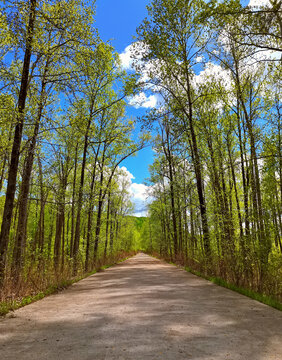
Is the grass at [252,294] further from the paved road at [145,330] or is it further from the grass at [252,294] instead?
the paved road at [145,330]

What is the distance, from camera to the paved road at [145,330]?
120 inches

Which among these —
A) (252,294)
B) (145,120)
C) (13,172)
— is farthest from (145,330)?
(145,120)

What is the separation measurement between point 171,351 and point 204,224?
806cm

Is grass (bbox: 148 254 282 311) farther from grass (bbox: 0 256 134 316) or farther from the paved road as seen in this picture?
grass (bbox: 0 256 134 316)

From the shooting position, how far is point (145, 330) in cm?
385

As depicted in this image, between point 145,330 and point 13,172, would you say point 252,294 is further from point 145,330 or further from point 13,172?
point 13,172

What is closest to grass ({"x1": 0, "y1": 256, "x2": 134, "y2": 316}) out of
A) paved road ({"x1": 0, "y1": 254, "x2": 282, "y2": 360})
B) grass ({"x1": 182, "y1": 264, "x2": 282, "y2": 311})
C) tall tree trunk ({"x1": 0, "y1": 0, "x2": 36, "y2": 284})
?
paved road ({"x1": 0, "y1": 254, "x2": 282, "y2": 360})

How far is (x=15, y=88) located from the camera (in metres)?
9.12

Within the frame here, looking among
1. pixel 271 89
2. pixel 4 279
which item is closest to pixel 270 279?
pixel 4 279

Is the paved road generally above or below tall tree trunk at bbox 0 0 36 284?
below

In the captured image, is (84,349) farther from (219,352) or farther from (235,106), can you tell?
(235,106)

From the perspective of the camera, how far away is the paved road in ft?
9.98

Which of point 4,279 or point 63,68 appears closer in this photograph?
point 4,279

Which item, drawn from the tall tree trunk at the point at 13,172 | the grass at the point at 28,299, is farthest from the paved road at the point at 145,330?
the tall tree trunk at the point at 13,172
